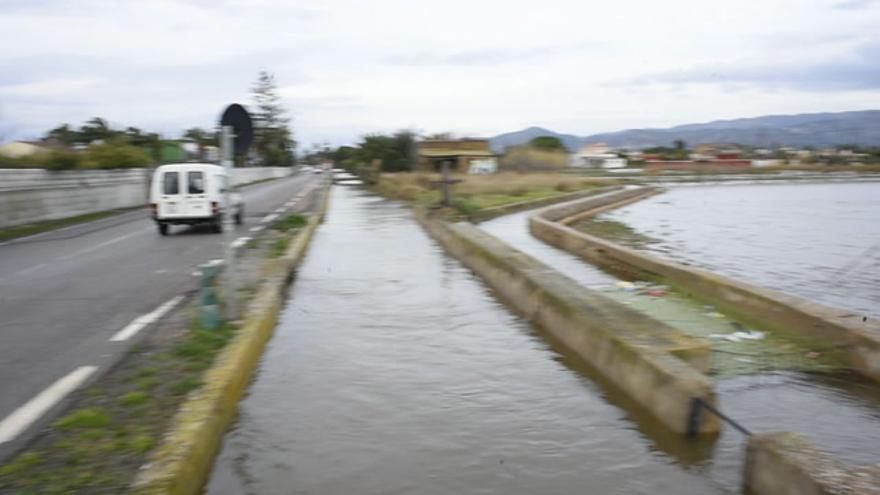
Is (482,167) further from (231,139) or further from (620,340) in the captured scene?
(620,340)

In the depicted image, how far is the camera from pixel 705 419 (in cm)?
535

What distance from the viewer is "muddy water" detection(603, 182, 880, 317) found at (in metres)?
13.2

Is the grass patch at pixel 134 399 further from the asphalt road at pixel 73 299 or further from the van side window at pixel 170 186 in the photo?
the van side window at pixel 170 186

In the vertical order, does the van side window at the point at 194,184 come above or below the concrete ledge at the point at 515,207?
above

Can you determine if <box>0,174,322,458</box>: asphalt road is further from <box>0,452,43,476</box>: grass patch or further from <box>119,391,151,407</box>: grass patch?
<box>119,391,151,407</box>: grass patch

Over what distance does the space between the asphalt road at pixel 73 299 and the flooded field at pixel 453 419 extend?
60.4 inches

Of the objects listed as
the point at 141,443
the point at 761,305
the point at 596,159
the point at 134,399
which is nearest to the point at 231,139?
the point at 134,399

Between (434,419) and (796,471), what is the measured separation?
8.67ft

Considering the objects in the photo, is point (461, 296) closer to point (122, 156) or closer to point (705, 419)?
point (705, 419)

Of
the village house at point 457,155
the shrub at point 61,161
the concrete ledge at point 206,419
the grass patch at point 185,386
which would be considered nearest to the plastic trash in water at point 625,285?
the concrete ledge at point 206,419

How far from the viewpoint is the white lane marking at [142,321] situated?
25.3 ft

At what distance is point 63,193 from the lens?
80.6ft

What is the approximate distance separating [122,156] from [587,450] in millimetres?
32864

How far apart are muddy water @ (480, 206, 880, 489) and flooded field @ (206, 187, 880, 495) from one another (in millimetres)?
20
